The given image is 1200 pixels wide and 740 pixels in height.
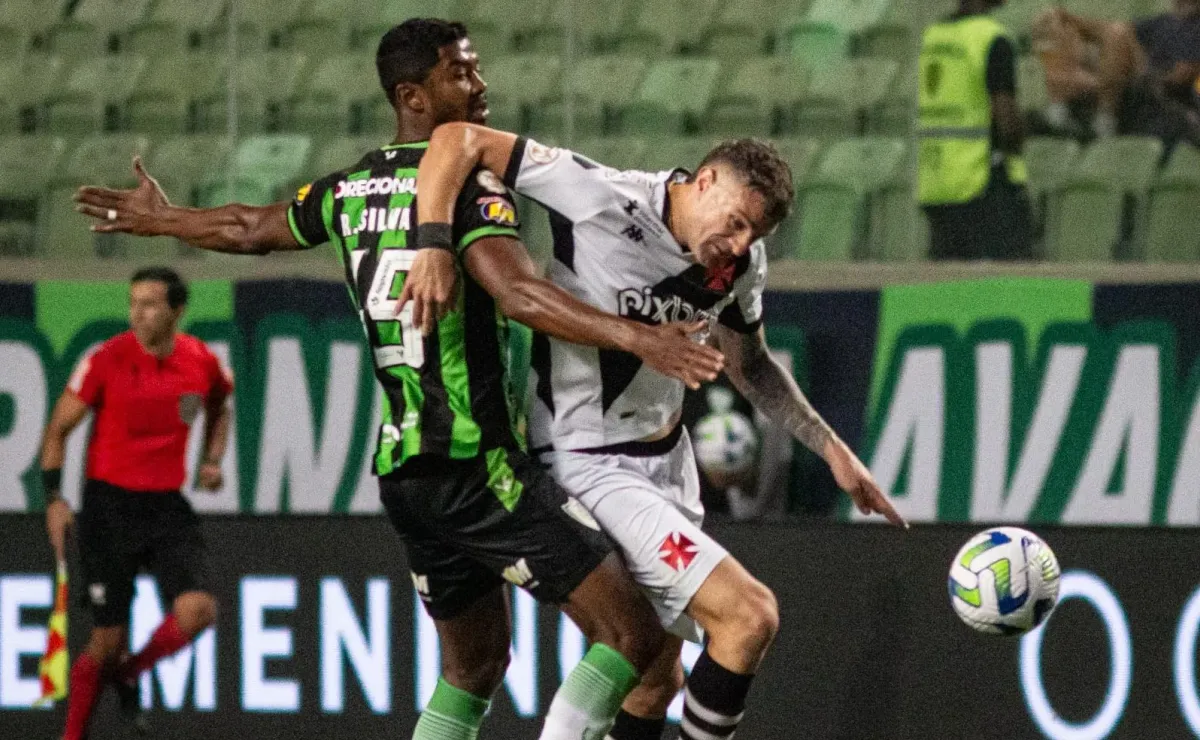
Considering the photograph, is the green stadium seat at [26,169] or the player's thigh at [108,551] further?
the green stadium seat at [26,169]

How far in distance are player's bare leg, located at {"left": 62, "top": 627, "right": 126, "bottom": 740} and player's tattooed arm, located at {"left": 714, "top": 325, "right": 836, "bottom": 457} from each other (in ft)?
9.88

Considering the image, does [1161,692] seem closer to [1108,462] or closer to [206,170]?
[1108,462]

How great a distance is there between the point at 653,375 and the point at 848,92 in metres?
4.85

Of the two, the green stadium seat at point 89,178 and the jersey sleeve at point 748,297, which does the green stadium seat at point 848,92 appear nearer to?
the green stadium seat at point 89,178

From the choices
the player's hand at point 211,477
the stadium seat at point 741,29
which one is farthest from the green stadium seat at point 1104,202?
the player's hand at point 211,477

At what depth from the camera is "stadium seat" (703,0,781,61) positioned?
10.1 metres

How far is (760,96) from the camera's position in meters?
10.1

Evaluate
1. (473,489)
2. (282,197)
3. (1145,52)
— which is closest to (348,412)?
(282,197)

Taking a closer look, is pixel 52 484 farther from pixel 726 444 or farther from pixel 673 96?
pixel 673 96

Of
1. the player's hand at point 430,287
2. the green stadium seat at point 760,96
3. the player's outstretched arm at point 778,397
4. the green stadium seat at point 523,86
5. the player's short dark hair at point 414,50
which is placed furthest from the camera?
the green stadium seat at point 523,86

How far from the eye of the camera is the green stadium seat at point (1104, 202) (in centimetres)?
962

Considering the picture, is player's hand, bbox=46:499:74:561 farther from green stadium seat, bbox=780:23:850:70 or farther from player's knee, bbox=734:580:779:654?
green stadium seat, bbox=780:23:850:70

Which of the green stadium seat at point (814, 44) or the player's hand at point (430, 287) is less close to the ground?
the green stadium seat at point (814, 44)

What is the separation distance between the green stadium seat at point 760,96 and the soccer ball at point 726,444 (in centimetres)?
132
